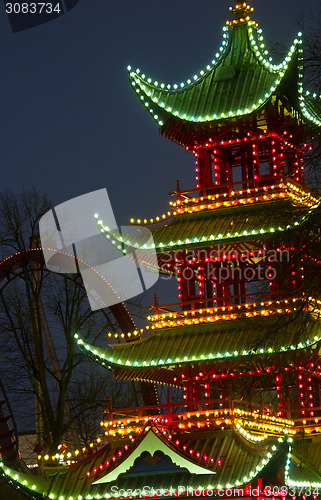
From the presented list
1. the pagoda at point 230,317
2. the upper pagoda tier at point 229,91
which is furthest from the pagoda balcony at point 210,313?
the upper pagoda tier at point 229,91

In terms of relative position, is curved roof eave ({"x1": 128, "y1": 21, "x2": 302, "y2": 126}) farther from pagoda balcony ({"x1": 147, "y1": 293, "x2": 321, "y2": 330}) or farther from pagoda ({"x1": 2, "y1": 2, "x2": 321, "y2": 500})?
pagoda balcony ({"x1": 147, "y1": 293, "x2": 321, "y2": 330})

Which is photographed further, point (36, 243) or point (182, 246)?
point (36, 243)

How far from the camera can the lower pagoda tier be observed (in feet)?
70.3

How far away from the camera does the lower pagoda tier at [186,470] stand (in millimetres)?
21438

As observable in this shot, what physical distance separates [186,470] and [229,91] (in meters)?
10.7

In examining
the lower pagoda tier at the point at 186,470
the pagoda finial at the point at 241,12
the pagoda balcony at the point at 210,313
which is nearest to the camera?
the lower pagoda tier at the point at 186,470

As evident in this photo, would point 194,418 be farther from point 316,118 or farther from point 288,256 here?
point 316,118

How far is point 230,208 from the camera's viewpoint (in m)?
25.7

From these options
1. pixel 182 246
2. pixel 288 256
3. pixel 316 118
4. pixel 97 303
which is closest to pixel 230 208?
pixel 182 246

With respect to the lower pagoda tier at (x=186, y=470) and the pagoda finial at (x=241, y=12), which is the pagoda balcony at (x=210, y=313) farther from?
the pagoda finial at (x=241, y=12)

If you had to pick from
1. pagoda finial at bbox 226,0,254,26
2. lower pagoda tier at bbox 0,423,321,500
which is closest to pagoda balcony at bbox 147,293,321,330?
lower pagoda tier at bbox 0,423,321,500

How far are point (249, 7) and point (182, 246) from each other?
25.3 ft

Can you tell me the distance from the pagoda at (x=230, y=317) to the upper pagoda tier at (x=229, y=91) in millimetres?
41

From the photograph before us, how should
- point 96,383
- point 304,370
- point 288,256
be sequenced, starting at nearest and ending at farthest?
point 288,256
point 304,370
point 96,383
